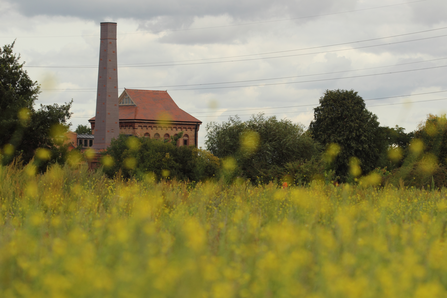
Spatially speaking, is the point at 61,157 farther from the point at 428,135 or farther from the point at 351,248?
the point at 428,135

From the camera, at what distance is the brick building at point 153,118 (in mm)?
53844

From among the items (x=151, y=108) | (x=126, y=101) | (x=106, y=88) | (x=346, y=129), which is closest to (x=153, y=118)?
(x=151, y=108)

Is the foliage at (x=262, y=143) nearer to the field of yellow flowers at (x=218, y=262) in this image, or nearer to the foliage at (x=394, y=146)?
the foliage at (x=394, y=146)

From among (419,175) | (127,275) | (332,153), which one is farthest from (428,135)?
(127,275)

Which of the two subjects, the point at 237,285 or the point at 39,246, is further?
the point at 39,246

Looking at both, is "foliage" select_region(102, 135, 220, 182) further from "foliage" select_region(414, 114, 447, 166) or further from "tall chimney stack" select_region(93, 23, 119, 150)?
"foliage" select_region(414, 114, 447, 166)

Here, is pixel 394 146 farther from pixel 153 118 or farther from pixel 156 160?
pixel 156 160

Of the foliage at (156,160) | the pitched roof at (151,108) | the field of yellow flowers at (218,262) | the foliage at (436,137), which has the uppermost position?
the pitched roof at (151,108)

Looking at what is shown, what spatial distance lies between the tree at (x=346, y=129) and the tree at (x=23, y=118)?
24.7 metres

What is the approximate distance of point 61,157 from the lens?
27.2 m

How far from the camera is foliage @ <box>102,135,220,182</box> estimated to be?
68.0 feet

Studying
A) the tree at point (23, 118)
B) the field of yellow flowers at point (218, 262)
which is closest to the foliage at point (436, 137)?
the tree at point (23, 118)

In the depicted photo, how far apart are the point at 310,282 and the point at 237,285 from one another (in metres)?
0.71

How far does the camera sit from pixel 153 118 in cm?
5478
